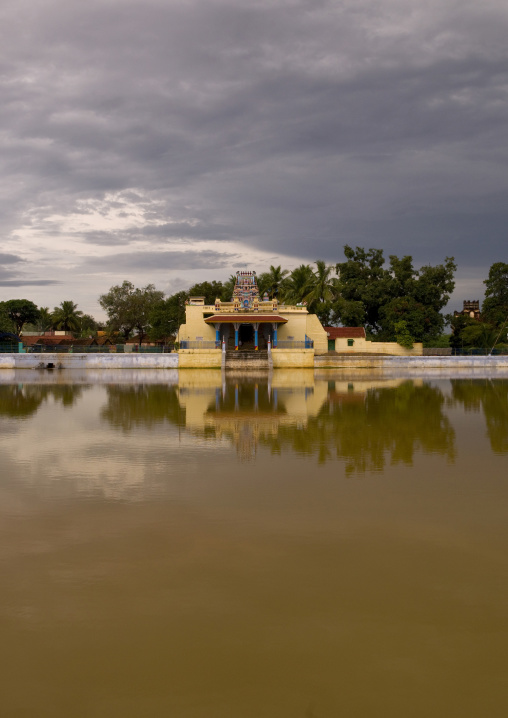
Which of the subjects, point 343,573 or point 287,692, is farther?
point 343,573

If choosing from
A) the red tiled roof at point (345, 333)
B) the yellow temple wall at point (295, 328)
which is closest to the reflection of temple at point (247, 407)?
the yellow temple wall at point (295, 328)

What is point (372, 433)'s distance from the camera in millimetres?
12961

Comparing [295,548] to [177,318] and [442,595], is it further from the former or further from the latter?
[177,318]

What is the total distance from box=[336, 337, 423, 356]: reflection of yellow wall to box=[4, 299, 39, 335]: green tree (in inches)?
1618

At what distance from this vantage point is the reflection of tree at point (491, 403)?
12.5 metres

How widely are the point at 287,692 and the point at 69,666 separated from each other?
4.58 ft

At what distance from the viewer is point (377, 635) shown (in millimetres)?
4113

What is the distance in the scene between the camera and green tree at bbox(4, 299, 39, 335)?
232ft

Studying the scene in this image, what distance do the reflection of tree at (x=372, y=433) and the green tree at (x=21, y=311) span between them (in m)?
59.9

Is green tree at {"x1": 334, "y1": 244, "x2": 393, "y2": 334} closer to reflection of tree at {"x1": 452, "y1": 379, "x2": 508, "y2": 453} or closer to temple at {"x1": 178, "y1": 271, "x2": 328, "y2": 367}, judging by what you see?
temple at {"x1": 178, "y1": 271, "x2": 328, "y2": 367}

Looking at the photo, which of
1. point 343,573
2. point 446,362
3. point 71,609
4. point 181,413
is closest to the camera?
point 71,609

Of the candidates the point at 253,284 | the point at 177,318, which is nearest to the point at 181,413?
the point at 253,284

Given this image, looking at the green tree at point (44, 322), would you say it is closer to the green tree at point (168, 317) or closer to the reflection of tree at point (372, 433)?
the green tree at point (168, 317)

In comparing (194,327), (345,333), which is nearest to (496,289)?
(345,333)
